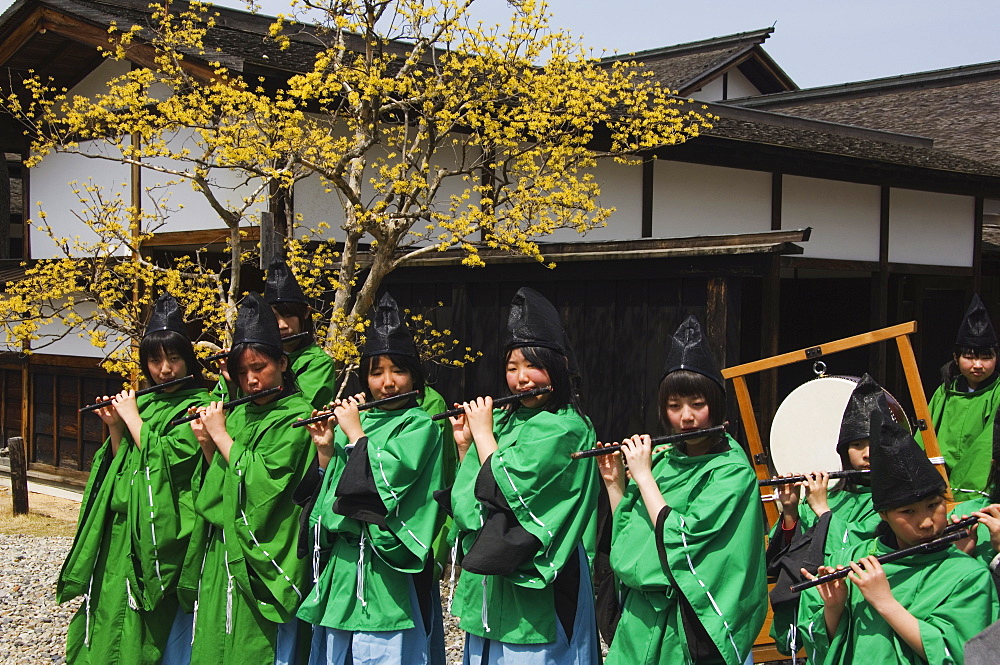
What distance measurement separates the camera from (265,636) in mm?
4340

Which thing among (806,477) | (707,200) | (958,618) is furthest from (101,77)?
(958,618)

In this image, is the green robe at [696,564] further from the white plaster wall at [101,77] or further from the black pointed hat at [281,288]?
the white plaster wall at [101,77]

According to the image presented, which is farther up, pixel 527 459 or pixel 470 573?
pixel 527 459

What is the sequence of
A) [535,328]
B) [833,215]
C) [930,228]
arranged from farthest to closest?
[930,228] → [833,215] → [535,328]

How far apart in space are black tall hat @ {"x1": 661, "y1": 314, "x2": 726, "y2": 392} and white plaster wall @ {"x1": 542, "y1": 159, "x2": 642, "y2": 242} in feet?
18.5

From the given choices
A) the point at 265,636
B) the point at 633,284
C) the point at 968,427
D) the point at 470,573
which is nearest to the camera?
the point at 470,573

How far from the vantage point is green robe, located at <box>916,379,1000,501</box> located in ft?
16.9

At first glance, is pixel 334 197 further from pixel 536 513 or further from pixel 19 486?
pixel 536 513

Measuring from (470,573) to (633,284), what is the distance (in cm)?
318

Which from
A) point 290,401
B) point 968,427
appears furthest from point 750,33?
point 290,401

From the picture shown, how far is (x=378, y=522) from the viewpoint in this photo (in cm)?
399

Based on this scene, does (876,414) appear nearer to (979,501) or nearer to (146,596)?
(979,501)

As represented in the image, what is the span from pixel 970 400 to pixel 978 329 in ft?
1.34

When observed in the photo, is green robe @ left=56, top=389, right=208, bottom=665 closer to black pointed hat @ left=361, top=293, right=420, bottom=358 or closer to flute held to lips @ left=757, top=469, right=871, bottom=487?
black pointed hat @ left=361, top=293, right=420, bottom=358
